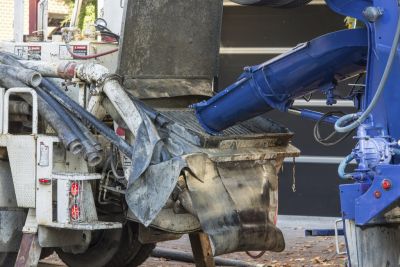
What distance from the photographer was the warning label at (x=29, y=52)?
834 centimetres

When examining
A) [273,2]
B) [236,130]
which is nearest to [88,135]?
[236,130]

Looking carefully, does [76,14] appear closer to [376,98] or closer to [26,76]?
[26,76]

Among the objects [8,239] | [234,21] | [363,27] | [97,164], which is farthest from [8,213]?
[234,21]

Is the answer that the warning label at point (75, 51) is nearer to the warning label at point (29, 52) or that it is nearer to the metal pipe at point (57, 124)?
the warning label at point (29, 52)

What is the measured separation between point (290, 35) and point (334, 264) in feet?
11.7

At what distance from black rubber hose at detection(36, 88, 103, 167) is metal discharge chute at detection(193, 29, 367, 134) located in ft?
3.29

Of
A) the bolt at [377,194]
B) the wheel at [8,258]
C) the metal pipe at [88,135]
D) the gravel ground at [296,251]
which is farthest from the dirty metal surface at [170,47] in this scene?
the bolt at [377,194]

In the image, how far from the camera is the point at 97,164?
746 centimetres

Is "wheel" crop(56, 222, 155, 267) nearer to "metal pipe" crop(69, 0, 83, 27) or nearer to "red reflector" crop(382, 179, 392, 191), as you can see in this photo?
"metal pipe" crop(69, 0, 83, 27)

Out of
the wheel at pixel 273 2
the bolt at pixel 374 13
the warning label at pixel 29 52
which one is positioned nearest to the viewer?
the bolt at pixel 374 13

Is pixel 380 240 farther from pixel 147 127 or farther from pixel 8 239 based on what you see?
pixel 8 239

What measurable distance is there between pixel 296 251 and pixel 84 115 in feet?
13.7

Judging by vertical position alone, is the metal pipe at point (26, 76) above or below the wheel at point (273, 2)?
below

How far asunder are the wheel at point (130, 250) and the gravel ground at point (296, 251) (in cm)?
83
